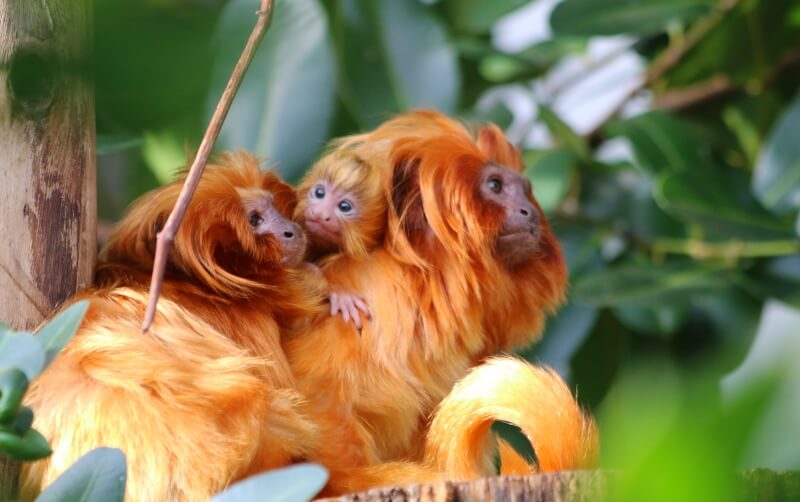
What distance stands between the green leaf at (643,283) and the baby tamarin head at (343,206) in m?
1.17

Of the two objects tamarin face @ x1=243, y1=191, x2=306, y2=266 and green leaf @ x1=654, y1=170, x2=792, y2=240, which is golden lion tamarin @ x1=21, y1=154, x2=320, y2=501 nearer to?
tamarin face @ x1=243, y1=191, x2=306, y2=266

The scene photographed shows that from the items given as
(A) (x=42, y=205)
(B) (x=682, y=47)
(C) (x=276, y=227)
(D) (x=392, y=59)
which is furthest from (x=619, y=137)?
(A) (x=42, y=205)

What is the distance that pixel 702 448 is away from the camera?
1.19 ft

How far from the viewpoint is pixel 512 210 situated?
7.39 ft

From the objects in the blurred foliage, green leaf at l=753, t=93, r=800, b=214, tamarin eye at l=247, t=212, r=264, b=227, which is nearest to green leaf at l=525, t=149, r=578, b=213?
the blurred foliage

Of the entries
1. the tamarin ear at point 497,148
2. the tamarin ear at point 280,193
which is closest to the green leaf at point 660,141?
the tamarin ear at point 497,148

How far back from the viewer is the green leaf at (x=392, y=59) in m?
3.46

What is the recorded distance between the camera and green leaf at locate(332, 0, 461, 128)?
→ 3.46 m

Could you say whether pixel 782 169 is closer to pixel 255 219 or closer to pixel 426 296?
pixel 426 296

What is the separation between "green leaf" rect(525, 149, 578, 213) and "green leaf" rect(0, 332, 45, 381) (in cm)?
241

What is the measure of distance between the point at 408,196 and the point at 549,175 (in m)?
1.27

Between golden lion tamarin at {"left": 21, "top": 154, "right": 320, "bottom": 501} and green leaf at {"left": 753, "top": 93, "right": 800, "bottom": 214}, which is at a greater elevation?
green leaf at {"left": 753, "top": 93, "right": 800, "bottom": 214}

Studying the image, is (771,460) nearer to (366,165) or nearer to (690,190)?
(366,165)

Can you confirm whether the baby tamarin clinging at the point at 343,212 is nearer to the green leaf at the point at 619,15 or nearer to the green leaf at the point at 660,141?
the green leaf at the point at 619,15
